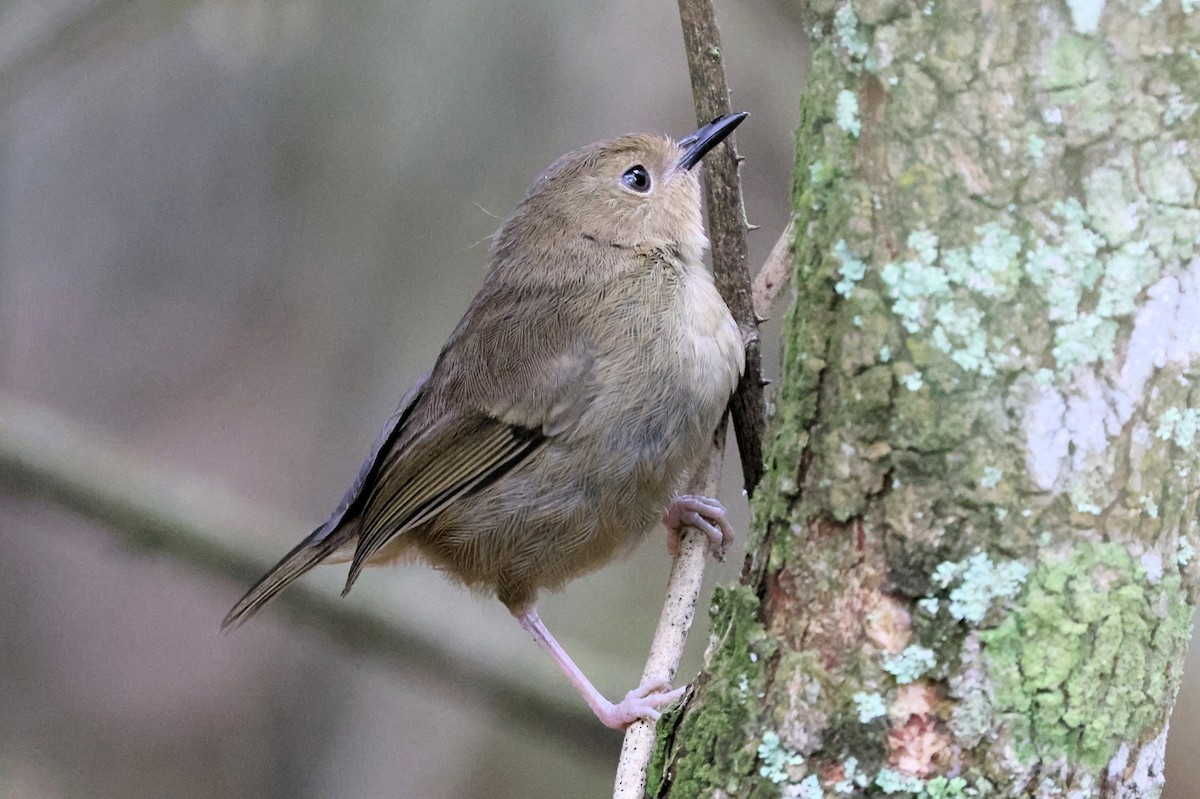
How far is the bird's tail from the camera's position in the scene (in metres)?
3.60

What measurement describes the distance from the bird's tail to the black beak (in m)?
1.64

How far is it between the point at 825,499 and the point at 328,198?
4328 mm

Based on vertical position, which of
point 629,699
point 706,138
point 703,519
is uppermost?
point 706,138

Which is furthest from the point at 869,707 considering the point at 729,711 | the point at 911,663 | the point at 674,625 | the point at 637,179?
the point at 637,179

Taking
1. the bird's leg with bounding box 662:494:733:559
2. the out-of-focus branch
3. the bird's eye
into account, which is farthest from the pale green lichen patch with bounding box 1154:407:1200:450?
the out-of-focus branch

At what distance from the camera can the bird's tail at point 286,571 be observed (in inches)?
142

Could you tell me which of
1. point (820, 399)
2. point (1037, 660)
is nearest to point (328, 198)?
point (820, 399)

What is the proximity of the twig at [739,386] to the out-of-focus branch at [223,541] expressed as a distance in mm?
1464

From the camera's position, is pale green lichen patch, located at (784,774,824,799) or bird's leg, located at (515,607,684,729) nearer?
pale green lichen patch, located at (784,774,824,799)

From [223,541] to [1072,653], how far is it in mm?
3142

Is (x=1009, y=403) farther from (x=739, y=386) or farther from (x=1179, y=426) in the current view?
(x=739, y=386)

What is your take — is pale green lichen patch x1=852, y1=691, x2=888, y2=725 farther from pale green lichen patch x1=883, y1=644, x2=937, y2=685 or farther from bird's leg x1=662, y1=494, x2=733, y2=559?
bird's leg x1=662, y1=494, x2=733, y2=559

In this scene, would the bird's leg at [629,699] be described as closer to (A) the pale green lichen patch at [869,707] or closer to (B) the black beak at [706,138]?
(A) the pale green lichen patch at [869,707]

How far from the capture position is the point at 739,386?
3113mm
